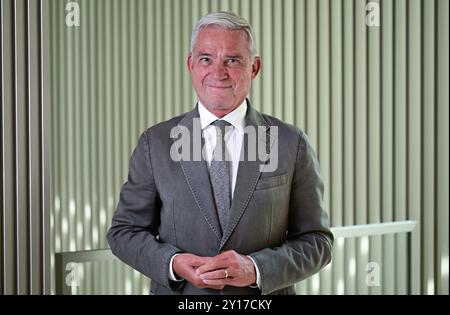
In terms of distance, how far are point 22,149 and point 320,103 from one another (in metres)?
1.15

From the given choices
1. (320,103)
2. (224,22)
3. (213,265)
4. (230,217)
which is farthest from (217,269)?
(320,103)

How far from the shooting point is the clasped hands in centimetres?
162

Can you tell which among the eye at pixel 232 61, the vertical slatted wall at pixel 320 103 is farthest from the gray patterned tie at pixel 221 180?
the vertical slatted wall at pixel 320 103

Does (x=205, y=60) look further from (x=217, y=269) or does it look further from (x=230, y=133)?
(x=217, y=269)

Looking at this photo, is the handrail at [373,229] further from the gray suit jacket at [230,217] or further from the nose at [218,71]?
the nose at [218,71]

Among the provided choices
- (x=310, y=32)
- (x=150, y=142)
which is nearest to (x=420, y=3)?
(x=310, y=32)

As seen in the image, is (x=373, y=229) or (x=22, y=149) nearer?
(x=22, y=149)

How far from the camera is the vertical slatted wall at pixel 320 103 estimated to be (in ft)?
7.22

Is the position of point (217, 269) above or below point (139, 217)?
below

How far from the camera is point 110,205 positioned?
2.27 m

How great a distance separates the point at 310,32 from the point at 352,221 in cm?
80

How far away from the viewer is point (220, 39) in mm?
1720

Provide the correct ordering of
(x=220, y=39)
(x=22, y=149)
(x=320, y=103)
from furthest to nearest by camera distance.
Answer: (x=320, y=103), (x=22, y=149), (x=220, y=39)

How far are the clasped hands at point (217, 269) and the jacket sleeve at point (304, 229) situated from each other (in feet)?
0.23
